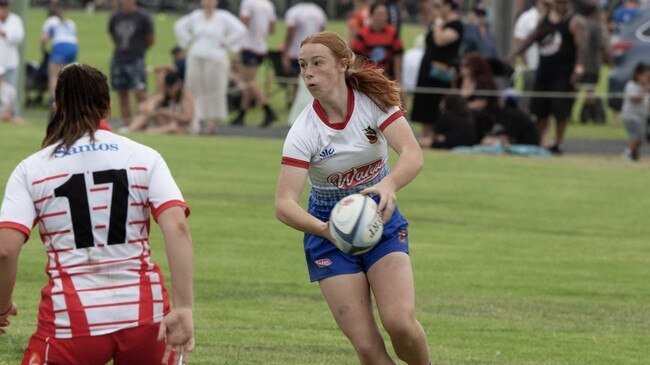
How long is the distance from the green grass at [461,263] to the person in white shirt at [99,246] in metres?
3.25

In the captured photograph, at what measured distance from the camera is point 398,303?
6.56 meters

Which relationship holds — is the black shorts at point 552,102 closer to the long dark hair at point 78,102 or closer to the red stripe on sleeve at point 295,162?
the red stripe on sleeve at point 295,162

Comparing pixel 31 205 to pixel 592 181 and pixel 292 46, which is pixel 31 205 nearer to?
pixel 592 181

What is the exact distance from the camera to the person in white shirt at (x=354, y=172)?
259 inches

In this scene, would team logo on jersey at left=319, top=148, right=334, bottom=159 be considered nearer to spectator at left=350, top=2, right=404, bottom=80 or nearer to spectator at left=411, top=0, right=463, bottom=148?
spectator at left=411, top=0, right=463, bottom=148

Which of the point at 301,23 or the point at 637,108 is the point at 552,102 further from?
the point at 301,23

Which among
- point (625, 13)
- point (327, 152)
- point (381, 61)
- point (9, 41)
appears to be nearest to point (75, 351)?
point (327, 152)

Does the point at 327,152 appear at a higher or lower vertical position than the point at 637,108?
higher

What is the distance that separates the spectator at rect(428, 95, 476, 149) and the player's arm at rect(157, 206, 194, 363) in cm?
1594

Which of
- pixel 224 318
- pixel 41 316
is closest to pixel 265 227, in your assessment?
pixel 224 318

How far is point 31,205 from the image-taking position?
509 cm

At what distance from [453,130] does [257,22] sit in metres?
5.96

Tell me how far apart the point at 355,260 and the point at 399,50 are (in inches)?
602

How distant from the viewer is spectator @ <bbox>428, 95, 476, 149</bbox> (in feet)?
68.4
